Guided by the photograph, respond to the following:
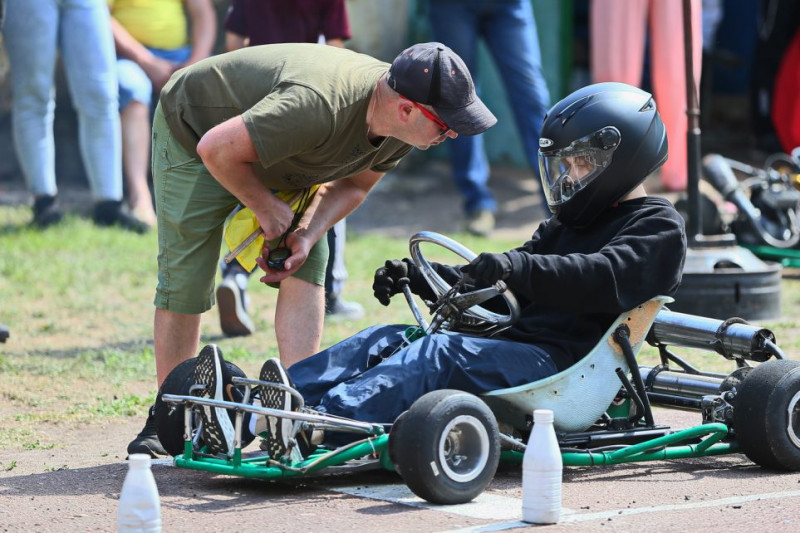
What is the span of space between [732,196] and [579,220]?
4869 mm

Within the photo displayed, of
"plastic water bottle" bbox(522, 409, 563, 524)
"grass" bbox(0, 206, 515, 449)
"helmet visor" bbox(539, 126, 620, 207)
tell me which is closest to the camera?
"plastic water bottle" bbox(522, 409, 563, 524)

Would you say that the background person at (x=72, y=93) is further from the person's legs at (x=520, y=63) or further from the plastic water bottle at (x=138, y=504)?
the plastic water bottle at (x=138, y=504)

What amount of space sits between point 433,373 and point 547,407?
15.7 inches

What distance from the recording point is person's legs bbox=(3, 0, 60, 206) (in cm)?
1019

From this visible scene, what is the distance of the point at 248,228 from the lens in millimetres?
5094

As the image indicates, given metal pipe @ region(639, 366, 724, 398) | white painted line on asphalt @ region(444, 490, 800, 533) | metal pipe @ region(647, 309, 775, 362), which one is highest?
metal pipe @ region(647, 309, 775, 362)

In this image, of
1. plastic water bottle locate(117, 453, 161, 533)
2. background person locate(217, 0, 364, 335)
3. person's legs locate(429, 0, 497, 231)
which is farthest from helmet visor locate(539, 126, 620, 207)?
person's legs locate(429, 0, 497, 231)

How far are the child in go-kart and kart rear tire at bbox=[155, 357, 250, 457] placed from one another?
0.10 meters

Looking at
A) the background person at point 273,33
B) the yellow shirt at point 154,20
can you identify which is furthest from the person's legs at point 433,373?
the yellow shirt at point 154,20

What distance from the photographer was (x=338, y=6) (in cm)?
758

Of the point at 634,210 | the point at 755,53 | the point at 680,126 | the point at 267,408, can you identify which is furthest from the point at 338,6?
the point at 755,53

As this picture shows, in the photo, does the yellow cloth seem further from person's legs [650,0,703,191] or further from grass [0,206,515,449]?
person's legs [650,0,703,191]

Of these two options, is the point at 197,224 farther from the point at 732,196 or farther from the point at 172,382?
the point at 732,196

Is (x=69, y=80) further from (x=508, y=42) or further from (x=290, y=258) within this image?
(x=290, y=258)
